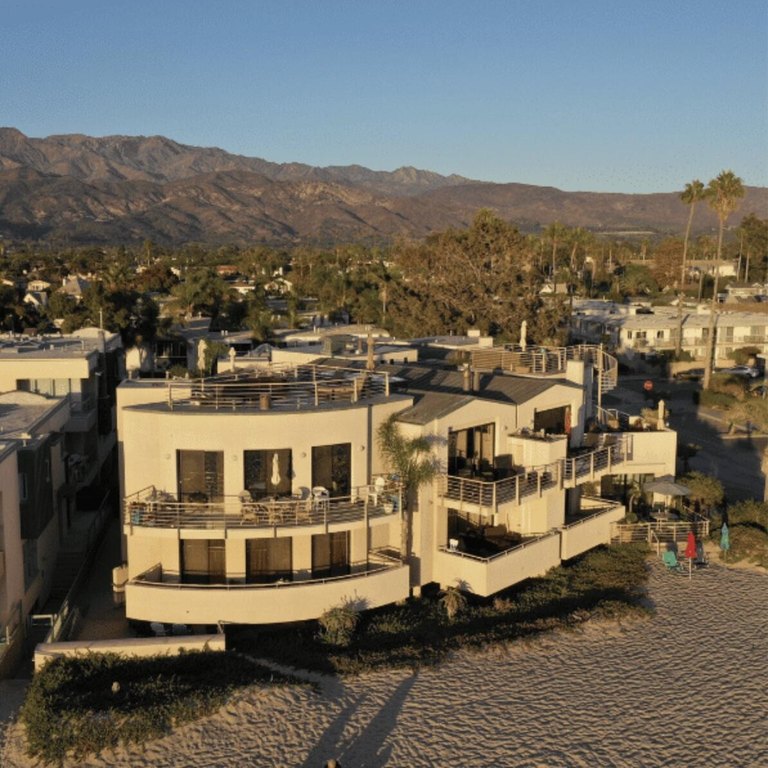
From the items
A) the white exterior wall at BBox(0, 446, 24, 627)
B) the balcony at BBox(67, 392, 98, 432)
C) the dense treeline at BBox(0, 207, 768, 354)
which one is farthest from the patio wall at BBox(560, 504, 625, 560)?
the dense treeline at BBox(0, 207, 768, 354)

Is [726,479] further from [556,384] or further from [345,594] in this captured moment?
[345,594]

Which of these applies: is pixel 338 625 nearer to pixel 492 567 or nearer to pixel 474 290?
pixel 492 567

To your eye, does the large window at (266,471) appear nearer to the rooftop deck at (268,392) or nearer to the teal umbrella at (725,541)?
the rooftop deck at (268,392)

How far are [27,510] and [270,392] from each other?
6.16 metres

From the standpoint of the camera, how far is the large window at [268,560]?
64.0ft

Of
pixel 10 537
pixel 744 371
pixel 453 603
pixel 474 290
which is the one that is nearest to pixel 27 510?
pixel 10 537

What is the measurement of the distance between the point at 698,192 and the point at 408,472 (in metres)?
52.1

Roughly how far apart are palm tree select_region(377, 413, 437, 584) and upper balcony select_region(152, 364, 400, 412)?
100cm

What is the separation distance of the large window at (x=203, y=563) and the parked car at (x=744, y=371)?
45803mm

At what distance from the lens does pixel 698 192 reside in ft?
210

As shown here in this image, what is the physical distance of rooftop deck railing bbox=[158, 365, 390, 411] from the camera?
1986 centimetres

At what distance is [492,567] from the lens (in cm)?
2039

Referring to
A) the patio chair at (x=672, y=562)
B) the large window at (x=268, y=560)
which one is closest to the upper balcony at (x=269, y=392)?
the large window at (x=268, y=560)

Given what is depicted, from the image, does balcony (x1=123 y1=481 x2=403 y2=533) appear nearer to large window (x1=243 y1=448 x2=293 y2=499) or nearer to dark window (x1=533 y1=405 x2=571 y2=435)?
large window (x1=243 y1=448 x2=293 y2=499)
